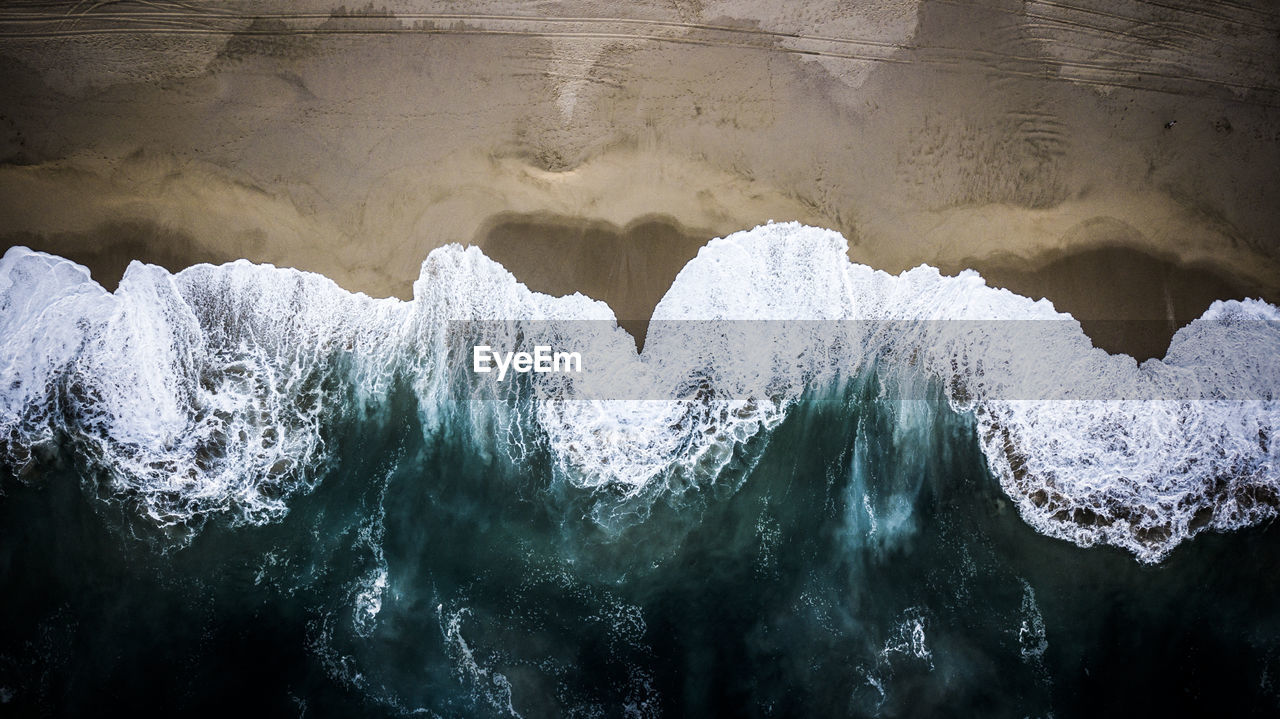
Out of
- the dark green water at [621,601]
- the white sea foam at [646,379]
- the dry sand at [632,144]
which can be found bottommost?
the dark green water at [621,601]

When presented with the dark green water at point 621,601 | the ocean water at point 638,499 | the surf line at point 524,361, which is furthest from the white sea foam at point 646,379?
the dark green water at point 621,601

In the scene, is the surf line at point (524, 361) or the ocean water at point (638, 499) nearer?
the ocean water at point (638, 499)

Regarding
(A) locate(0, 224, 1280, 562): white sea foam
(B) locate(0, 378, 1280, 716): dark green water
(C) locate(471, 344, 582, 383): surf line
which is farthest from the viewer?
(C) locate(471, 344, 582, 383): surf line

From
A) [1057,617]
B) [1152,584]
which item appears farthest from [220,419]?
[1152,584]

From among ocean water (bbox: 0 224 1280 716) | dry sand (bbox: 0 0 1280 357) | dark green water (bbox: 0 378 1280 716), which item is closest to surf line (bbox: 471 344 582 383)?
ocean water (bbox: 0 224 1280 716)

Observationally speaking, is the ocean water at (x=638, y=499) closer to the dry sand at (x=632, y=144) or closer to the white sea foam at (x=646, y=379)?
the white sea foam at (x=646, y=379)

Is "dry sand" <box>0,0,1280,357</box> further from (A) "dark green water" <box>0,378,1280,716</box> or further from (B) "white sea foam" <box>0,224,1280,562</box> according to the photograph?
(A) "dark green water" <box>0,378,1280,716</box>
